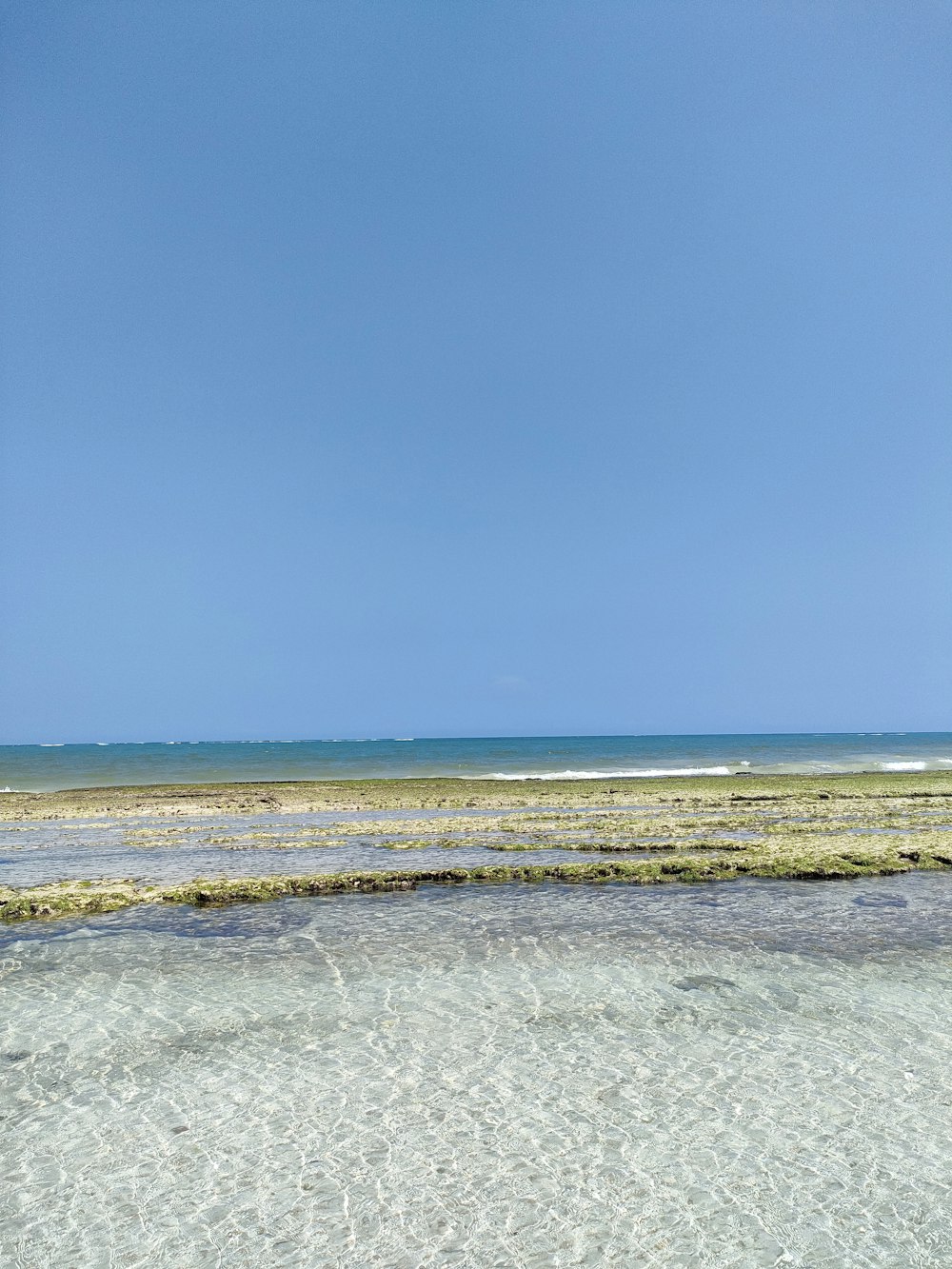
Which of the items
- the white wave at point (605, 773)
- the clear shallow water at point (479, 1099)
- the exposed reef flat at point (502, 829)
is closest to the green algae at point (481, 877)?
the exposed reef flat at point (502, 829)

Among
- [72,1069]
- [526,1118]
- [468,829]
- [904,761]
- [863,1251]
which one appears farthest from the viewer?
[904,761]

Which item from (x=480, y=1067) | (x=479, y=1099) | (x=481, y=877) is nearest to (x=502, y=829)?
(x=481, y=877)

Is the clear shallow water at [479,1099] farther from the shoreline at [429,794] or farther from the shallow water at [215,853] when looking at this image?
the shoreline at [429,794]

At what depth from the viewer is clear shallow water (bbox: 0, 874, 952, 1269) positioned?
694cm

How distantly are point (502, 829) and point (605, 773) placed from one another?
167 ft

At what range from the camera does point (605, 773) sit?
8219cm

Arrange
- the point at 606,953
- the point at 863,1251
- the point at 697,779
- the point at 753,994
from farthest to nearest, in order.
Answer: the point at 697,779
the point at 606,953
the point at 753,994
the point at 863,1251

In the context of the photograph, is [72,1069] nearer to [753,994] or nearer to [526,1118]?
[526,1118]

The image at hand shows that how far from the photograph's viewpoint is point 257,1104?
9242 millimetres

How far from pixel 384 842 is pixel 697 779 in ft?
144

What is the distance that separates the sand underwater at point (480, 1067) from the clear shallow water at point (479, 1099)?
4 centimetres

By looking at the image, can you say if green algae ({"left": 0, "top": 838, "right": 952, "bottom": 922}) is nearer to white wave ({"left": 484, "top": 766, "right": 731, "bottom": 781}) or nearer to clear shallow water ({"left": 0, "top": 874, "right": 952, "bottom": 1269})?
clear shallow water ({"left": 0, "top": 874, "right": 952, "bottom": 1269})

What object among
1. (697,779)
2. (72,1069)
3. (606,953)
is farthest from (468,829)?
(697,779)

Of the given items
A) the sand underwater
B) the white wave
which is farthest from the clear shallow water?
the white wave
